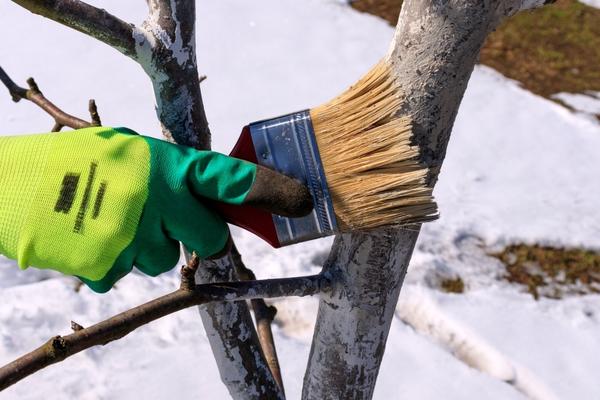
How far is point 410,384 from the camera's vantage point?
1895mm

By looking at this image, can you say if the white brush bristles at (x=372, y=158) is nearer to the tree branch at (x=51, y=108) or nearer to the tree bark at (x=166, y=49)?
the tree bark at (x=166, y=49)

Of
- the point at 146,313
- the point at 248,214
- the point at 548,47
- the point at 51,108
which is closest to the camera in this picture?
the point at 146,313

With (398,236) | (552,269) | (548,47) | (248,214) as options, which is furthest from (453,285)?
(548,47)

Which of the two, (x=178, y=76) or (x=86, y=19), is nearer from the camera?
(x=86, y=19)

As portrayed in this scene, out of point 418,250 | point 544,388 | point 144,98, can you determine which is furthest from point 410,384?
point 144,98

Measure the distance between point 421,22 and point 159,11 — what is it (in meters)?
0.35

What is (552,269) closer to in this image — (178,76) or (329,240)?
(329,240)

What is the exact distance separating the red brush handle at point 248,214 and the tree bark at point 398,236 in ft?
0.40

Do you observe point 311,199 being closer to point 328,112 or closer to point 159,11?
point 328,112

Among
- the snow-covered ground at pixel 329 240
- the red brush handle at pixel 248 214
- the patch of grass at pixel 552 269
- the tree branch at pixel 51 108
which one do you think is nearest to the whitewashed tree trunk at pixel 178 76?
the red brush handle at pixel 248 214

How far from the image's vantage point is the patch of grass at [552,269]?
7.29 feet

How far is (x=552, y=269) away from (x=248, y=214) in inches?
67.4

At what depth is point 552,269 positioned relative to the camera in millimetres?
2289

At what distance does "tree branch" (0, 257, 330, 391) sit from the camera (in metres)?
0.71
